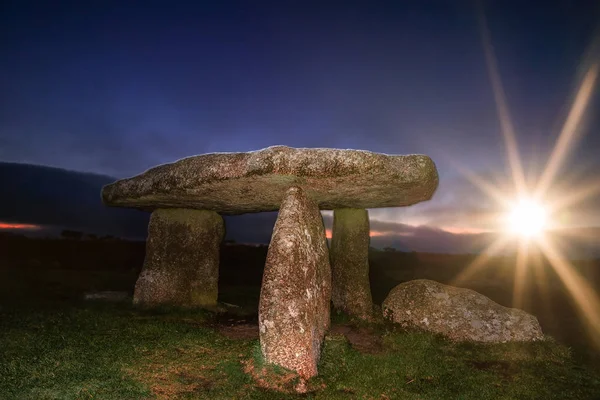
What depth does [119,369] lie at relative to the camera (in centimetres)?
768

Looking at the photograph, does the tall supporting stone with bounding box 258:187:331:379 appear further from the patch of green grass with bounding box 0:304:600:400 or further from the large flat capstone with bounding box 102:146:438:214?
the large flat capstone with bounding box 102:146:438:214

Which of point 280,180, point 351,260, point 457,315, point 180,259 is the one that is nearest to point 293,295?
point 280,180

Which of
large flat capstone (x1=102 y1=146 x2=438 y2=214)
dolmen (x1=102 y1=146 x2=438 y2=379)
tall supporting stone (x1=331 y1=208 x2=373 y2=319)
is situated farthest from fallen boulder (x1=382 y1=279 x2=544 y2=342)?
large flat capstone (x1=102 y1=146 x2=438 y2=214)

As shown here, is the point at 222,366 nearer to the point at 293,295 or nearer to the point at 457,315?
the point at 293,295

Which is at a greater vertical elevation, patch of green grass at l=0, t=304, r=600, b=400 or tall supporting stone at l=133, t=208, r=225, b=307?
tall supporting stone at l=133, t=208, r=225, b=307

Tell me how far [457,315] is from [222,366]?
5.97m

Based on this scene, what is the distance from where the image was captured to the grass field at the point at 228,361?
7129mm

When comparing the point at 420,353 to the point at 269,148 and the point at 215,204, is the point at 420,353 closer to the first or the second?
the point at 269,148

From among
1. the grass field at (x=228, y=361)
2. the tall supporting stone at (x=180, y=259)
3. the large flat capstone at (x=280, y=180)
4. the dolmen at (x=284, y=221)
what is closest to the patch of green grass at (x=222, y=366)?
the grass field at (x=228, y=361)

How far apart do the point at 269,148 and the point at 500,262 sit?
3917 centimetres

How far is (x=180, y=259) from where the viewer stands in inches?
535

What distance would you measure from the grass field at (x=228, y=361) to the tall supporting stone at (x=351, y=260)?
0.81 metres

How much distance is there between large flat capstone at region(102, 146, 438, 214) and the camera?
795 centimetres

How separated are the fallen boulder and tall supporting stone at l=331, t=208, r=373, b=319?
1022 millimetres
